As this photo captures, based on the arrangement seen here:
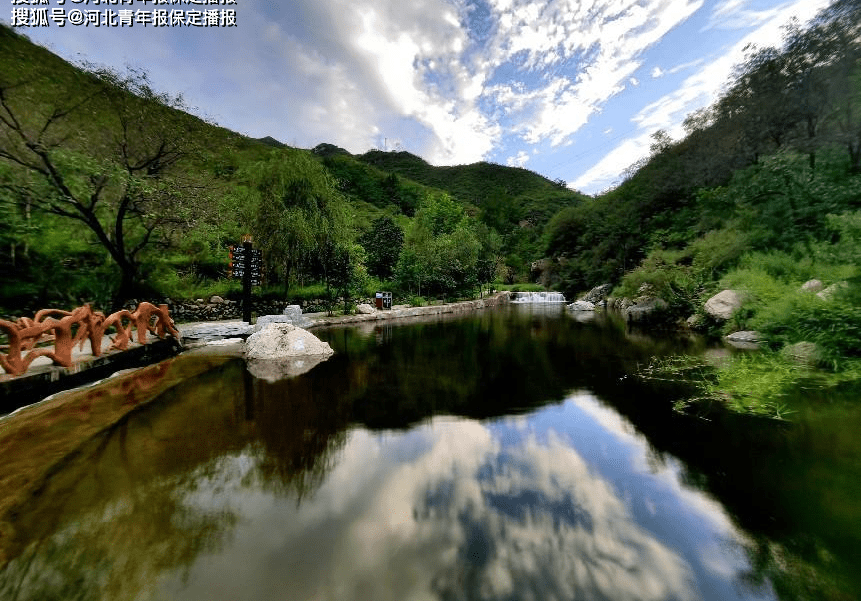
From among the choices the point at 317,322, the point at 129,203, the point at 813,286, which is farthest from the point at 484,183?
the point at 129,203

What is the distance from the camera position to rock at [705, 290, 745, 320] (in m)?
11.6

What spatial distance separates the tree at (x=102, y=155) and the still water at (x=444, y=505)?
8724 mm

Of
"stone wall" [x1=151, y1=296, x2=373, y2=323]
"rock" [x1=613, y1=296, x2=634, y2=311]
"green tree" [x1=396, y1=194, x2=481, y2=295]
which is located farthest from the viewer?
"green tree" [x1=396, y1=194, x2=481, y2=295]

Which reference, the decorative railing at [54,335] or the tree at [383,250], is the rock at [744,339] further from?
the tree at [383,250]

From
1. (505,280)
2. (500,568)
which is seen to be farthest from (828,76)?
(505,280)

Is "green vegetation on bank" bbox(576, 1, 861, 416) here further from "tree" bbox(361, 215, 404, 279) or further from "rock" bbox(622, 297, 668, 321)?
"tree" bbox(361, 215, 404, 279)

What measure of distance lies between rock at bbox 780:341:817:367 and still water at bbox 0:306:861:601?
2.57 meters

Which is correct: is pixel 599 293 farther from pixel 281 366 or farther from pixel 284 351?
pixel 281 366

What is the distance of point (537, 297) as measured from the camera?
4006 cm

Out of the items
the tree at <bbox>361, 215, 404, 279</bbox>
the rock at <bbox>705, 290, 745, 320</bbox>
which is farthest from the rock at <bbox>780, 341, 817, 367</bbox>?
the tree at <bbox>361, 215, 404, 279</bbox>

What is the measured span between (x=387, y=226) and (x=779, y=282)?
2355 centimetres

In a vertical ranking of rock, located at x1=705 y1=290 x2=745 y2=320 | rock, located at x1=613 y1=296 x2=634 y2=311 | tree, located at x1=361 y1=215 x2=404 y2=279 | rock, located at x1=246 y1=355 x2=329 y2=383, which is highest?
tree, located at x1=361 y1=215 x2=404 y2=279

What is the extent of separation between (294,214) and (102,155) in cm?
693

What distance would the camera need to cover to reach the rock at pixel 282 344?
9.16 metres
